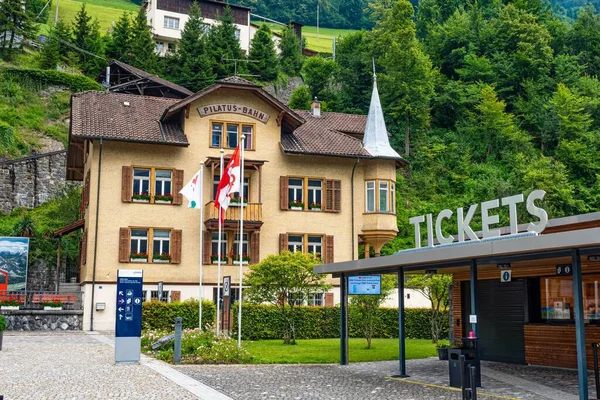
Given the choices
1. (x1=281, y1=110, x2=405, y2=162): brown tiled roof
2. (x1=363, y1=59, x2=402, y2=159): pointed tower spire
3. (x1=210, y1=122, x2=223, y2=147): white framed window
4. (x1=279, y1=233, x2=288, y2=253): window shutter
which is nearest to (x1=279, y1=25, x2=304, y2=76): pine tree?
(x1=281, y1=110, x2=405, y2=162): brown tiled roof

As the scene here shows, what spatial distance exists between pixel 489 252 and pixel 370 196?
26714mm

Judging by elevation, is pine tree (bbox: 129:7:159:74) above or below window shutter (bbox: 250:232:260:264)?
above

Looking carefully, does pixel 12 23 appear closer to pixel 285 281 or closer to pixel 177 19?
pixel 177 19

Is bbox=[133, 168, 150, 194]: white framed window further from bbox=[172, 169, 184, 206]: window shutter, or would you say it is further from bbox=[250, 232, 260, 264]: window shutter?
bbox=[250, 232, 260, 264]: window shutter

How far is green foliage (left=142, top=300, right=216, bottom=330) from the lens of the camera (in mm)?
30391

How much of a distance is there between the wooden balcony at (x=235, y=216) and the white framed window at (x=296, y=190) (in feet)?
8.56

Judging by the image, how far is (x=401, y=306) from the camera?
16.7 meters

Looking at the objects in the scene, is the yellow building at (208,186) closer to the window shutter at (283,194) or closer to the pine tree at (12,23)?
the window shutter at (283,194)

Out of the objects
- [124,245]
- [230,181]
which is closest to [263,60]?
[124,245]

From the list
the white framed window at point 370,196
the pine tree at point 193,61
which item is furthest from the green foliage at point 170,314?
the pine tree at point 193,61

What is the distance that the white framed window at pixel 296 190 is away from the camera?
1518 inches

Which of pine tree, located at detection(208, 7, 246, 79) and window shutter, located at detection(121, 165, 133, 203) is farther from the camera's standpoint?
pine tree, located at detection(208, 7, 246, 79)

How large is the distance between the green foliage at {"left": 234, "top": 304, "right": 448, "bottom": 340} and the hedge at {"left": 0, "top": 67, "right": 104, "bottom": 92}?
123 ft

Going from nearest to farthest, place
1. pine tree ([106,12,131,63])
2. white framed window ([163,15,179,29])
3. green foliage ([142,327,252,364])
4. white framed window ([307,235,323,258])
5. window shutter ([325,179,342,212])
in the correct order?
green foliage ([142,327,252,364]), white framed window ([307,235,323,258]), window shutter ([325,179,342,212]), pine tree ([106,12,131,63]), white framed window ([163,15,179,29])
